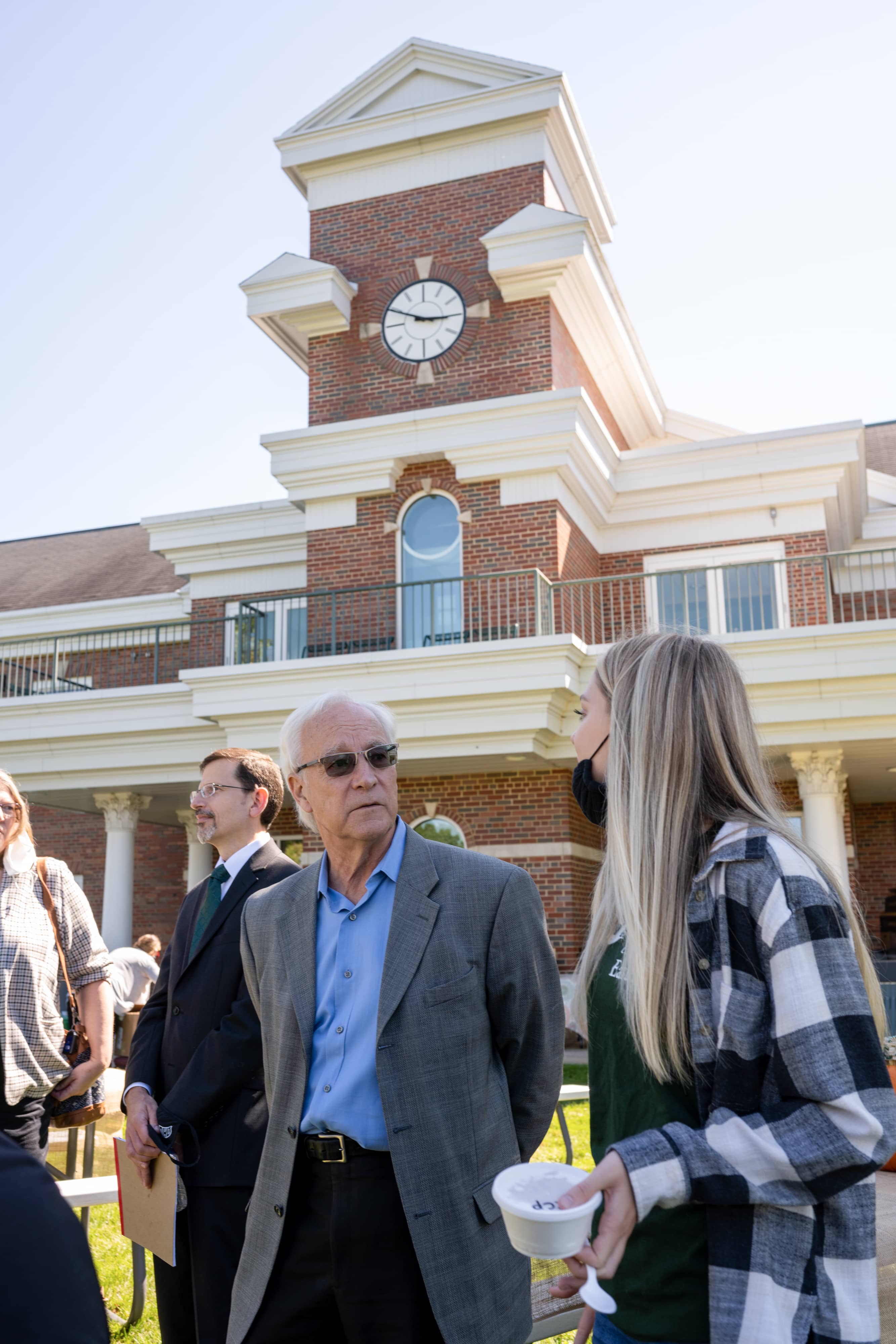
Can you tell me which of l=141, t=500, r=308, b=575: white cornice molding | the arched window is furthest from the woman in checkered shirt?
l=141, t=500, r=308, b=575: white cornice molding

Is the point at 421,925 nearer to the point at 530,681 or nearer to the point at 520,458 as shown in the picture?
the point at 530,681

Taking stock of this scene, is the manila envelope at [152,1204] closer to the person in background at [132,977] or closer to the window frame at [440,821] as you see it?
the person in background at [132,977]

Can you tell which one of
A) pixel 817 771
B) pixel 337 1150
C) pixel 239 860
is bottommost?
pixel 337 1150

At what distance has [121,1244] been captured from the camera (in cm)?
581

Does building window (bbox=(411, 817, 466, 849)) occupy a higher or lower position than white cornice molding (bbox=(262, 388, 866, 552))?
lower

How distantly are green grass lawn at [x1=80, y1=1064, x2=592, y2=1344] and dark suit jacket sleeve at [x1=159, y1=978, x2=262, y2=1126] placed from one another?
550mm

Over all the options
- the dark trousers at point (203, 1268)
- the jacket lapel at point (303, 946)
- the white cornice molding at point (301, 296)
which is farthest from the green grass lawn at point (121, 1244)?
the white cornice molding at point (301, 296)

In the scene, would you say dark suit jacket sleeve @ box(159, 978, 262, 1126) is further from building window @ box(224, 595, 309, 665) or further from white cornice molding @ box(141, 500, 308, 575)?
white cornice molding @ box(141, 500, 308, 575)

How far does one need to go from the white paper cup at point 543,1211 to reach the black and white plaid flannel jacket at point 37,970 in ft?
8.75

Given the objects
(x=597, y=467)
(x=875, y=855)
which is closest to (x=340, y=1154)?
(x=597, y=467)

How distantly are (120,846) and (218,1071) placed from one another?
15.8 metres

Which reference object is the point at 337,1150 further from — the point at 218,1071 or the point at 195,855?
the point at 195,855

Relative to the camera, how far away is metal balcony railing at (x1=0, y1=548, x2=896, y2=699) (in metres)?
15.4

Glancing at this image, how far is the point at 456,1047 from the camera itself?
2543mm
